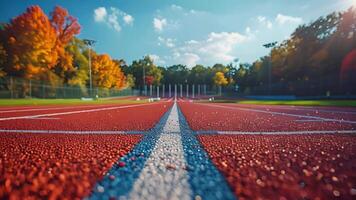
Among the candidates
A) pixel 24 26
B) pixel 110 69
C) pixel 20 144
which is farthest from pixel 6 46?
pixel 20 144

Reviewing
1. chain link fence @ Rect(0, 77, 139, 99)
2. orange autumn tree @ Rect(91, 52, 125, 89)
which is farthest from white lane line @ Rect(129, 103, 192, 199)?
orange autumn tree @ Rect(91, 52, 125, 89)

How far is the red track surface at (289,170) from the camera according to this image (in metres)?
1.11

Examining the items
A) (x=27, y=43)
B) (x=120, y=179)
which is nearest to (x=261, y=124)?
(x=120, y=179)

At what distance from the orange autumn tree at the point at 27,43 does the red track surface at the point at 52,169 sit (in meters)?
33.8

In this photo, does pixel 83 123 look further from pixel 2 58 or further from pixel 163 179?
pixel 2 58

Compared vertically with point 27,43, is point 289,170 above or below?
below

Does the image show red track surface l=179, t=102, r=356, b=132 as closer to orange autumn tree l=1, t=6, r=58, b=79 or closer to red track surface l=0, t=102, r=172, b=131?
red track surface l=0, t=102, r=172, b=131

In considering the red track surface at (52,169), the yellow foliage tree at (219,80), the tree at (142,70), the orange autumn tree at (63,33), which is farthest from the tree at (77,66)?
the yellow foliage tree at (219,80)

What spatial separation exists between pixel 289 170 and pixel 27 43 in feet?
118

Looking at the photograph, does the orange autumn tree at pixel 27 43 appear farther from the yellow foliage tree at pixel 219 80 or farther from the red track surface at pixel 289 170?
the yellow foliage tree at pixel 219 80

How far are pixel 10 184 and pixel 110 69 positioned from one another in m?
60.3

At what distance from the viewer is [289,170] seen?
1428 mm

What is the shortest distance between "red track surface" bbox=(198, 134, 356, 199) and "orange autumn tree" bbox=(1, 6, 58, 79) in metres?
35.1

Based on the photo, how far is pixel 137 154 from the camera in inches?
72.7
